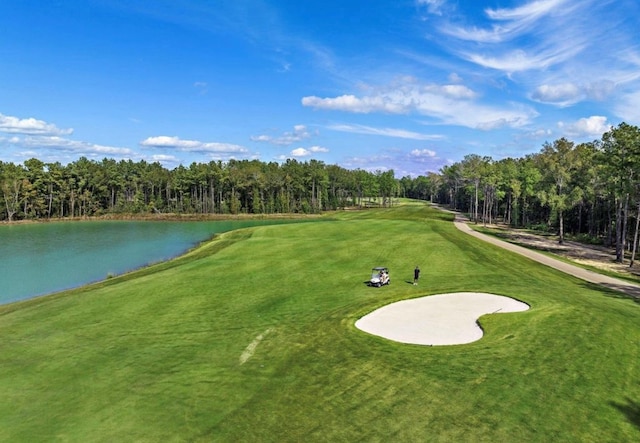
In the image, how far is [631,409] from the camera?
13.8 meters

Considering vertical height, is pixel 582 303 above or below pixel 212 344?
above

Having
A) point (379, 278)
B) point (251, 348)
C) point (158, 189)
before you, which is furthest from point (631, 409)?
point (158, 189)

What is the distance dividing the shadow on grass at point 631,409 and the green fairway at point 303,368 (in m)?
0.06

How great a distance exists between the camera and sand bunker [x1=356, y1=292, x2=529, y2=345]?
20.6 m

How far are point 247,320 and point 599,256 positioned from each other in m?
49.7

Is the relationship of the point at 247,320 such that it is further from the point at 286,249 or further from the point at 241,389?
Result: the point at 286,249

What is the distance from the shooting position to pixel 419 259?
133 feet

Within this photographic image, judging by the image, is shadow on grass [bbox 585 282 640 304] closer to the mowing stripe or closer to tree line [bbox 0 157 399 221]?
the mowing stripe

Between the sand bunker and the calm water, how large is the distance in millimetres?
30778

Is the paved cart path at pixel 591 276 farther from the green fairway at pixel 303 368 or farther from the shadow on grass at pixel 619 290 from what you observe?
the green fairway at pixel 303 368

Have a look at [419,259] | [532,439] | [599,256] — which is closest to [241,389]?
[532,439]

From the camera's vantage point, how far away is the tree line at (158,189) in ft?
414

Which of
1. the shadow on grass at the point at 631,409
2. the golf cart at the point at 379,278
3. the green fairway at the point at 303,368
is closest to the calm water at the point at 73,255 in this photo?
the green fairway at the point at 303,368

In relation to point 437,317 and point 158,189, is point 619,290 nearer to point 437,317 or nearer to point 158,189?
point 437,317
